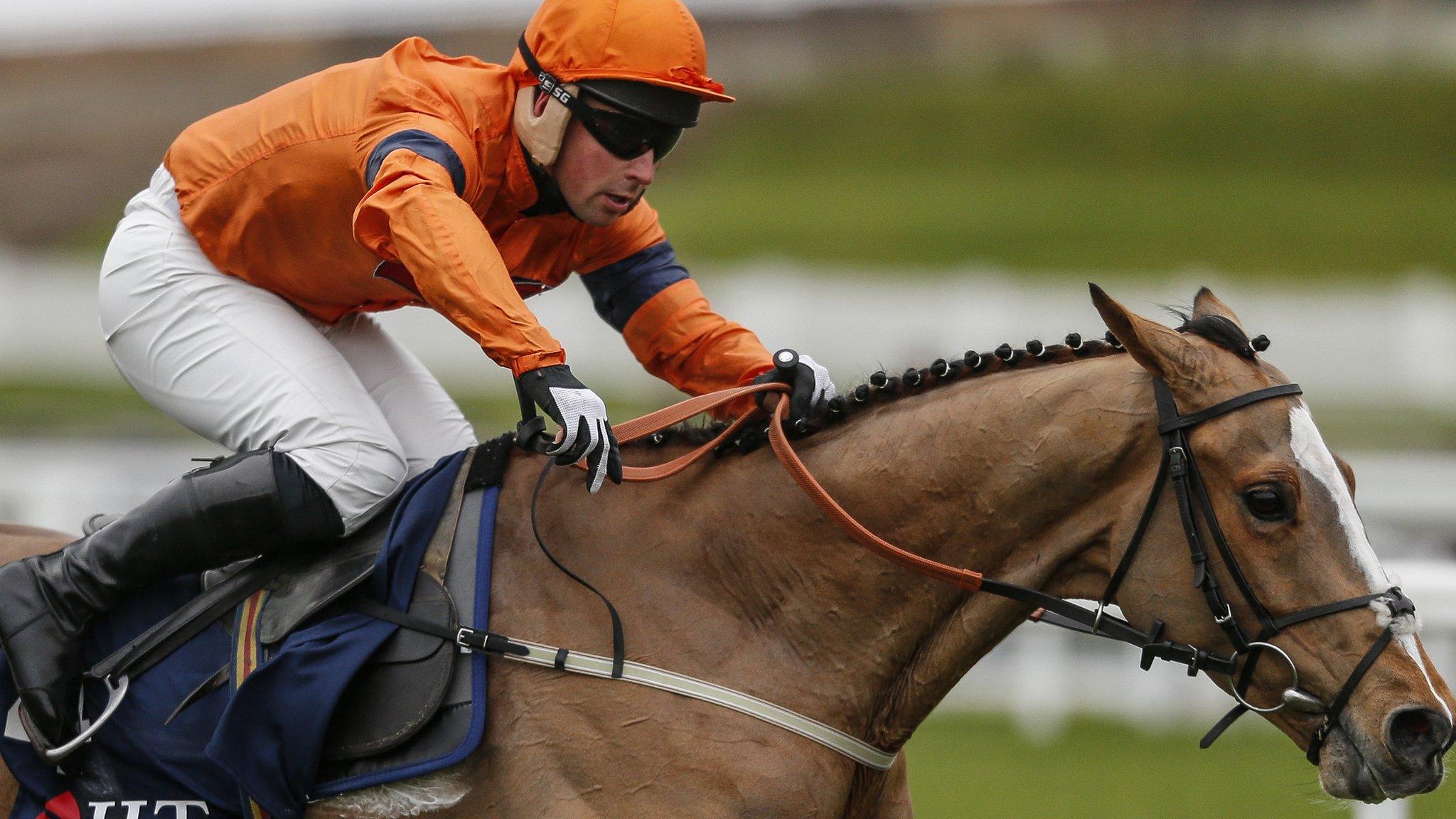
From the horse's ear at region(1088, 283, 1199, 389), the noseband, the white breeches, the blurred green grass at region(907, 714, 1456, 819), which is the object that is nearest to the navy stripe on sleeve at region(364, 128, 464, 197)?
the white breeches

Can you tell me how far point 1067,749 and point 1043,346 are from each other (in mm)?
4942

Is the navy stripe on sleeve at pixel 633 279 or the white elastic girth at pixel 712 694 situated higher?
the navy stripe on sleeve at pixel 633 279

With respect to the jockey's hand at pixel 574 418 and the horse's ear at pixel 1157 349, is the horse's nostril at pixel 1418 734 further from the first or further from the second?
the jockey's hand at pixel 574 418

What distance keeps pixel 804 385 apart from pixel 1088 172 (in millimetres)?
24092

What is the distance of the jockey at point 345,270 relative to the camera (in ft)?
9.80

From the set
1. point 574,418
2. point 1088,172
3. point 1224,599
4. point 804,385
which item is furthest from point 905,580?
point 1088,172

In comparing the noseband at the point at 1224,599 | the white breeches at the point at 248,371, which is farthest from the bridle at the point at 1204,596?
the white breeches at the point at 248,371

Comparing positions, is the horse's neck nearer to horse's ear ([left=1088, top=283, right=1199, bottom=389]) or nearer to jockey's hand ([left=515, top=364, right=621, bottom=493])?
horse's ear ([left=1088, top=283, right=1199, bottom=389])

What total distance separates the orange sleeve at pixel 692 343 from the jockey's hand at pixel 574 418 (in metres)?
0.85

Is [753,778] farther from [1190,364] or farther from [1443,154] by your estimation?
[1443,154]

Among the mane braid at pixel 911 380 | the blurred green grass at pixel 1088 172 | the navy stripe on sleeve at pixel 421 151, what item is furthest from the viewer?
the blurred green grass at pixel 1088 172

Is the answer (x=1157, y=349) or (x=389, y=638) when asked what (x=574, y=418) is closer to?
(x=389, y=638)

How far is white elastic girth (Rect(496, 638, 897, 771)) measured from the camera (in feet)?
9.41

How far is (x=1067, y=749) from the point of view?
750 cm
